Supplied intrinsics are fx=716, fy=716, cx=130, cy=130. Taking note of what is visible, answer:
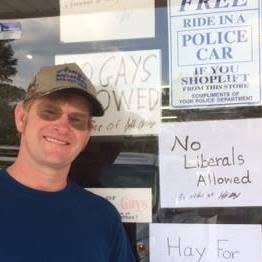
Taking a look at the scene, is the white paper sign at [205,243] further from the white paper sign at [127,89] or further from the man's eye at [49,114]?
the man's eye at [49,114]

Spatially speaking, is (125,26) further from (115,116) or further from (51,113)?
(51,113)

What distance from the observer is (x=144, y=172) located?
2859mm

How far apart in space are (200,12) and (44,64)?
69 centimetres

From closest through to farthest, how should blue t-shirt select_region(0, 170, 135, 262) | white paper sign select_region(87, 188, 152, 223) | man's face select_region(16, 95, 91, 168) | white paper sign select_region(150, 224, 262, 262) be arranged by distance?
blue t-shirt select_region(0, 170, 135, 262) → man's face select_region(16, 95, 91, 168) → white paper sign select_region(150, 224, 262, 262) → white paper sign select_region(87, 188, 152, 223)

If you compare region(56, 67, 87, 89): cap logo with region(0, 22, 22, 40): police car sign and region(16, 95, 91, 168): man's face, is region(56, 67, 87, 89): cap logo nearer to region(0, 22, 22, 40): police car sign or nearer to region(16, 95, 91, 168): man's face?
region(16, 95, 91, 168): man's face

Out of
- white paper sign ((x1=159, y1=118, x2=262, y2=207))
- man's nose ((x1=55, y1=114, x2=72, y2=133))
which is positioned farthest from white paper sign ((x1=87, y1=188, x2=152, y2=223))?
man's nose ((x1=55, y1=114, x2=72, y2=133))

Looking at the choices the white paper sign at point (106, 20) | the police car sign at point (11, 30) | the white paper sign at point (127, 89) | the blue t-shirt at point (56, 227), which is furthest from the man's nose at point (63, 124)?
the police car sign at point (11, 30)

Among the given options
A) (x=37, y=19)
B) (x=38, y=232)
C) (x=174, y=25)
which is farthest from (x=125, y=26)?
(x=38, y=232)

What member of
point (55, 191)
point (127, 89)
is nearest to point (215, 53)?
point (127, 89)

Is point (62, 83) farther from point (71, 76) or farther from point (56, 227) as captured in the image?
point (56, 227)

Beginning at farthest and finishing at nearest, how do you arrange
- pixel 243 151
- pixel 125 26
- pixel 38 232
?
pixel 125 26 < pixel 243 151 < pixel 38 232

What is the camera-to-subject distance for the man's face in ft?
8.06

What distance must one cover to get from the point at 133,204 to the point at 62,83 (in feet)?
2.13

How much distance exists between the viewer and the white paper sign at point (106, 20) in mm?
2918
